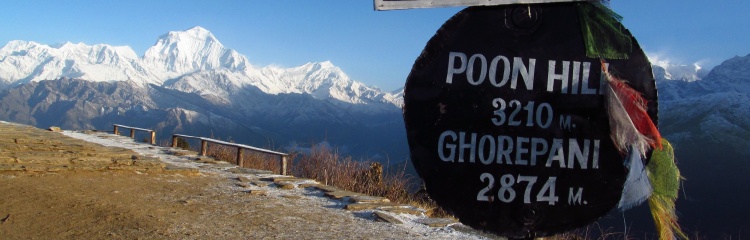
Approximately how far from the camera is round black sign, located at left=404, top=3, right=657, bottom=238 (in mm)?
1151

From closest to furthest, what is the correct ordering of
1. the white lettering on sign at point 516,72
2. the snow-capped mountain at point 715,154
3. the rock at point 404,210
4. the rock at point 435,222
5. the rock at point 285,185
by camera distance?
1. the white lettering on sign at point 516,72
2. the rock at point 435,222
3. the rock at point 404,210
4. the rock at point 285,185
5. the snow-capped mountain at point 715,154

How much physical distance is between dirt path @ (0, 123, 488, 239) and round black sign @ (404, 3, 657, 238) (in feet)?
10.4

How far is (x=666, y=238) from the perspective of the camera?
1.16 meters

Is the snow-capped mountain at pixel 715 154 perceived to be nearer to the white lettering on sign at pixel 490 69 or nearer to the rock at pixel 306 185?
the rock at pixel 306 185

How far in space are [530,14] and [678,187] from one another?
463 millimetres

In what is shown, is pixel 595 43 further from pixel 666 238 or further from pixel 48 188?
pixel 48 188

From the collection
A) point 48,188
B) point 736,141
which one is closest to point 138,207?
point 48,188

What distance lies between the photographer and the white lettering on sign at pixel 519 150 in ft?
3.78

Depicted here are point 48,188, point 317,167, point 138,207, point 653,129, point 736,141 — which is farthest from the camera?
point 736,141

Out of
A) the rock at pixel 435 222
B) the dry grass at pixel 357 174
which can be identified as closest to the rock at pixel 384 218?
the rock at pixel 435 222

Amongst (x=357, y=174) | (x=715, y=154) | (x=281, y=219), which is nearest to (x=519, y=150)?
(x=281, y=219)

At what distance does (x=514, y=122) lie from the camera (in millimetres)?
1160

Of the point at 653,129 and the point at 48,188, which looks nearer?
the point at 653,129

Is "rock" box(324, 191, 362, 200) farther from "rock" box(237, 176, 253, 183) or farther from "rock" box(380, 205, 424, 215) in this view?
"rock" box(237, 176, 253, 183)
